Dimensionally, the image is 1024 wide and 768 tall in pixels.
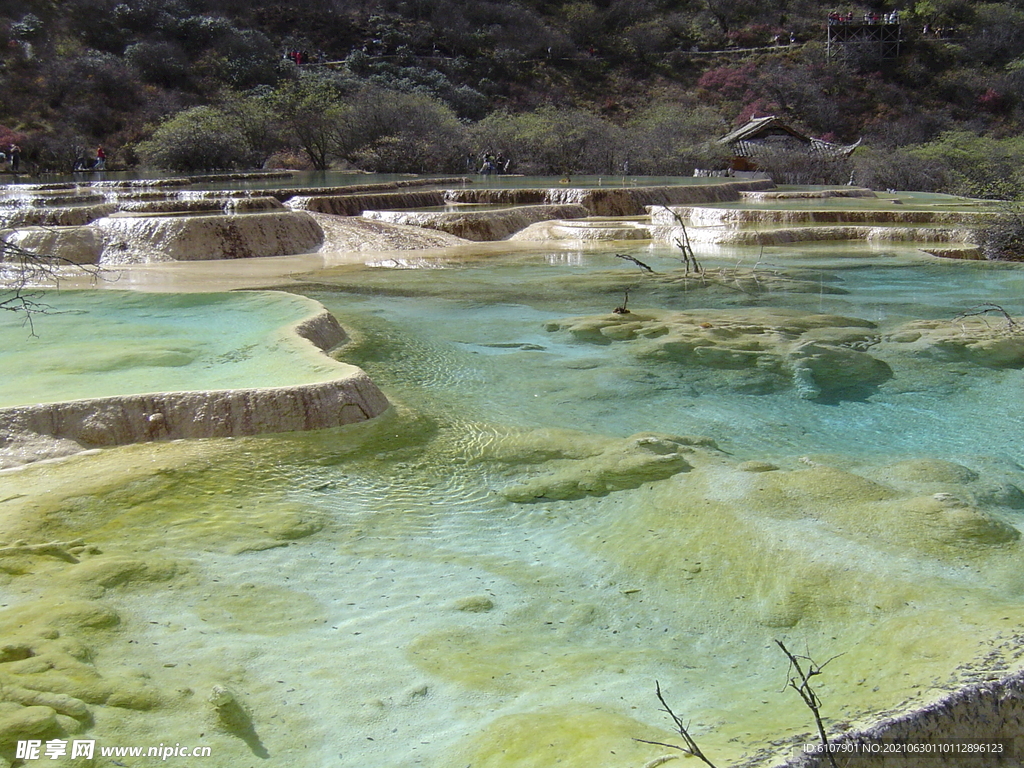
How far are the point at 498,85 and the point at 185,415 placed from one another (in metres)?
32.2

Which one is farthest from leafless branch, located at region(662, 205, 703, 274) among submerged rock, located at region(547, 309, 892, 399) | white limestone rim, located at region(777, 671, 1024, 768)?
white limestone rim, located at region(777, 671, 1024, 768)

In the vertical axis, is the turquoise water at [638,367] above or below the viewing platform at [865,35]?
below

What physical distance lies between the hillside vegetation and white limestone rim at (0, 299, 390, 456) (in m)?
16.8

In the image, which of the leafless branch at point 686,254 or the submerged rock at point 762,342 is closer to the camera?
the submerged rock at point 762,342

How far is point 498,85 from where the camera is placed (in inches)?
1344

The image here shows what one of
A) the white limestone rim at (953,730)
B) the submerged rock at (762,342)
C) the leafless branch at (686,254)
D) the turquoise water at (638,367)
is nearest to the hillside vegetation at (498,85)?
the leafless branch at (686,254)

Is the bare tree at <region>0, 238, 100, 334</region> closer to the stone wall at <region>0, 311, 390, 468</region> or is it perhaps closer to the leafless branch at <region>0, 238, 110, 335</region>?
the leafless branch at <region>0, 238, 110, 335</region>

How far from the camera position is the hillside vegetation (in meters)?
22.7

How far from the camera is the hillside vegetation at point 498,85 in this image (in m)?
22.7

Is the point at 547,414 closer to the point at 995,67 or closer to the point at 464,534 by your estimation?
the point at 464,534

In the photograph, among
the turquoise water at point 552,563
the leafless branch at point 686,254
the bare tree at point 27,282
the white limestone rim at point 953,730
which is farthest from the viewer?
the leafless branch at point 686,254

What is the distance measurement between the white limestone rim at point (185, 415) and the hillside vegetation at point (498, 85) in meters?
16.8

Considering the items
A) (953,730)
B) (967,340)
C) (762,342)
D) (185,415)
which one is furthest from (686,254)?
(953,730)

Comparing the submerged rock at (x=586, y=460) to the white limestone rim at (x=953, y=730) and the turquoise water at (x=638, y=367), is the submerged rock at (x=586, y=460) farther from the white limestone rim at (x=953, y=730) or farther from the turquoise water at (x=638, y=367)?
the white limestone rim at (x=953, y=730)
